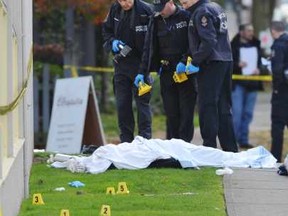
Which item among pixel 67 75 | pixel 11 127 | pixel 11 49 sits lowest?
pixel 67 75

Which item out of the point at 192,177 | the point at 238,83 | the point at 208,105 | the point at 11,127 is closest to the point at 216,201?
the point at 192,177

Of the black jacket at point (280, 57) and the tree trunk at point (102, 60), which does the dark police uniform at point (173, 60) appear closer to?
the black jacket at point (280, 57)

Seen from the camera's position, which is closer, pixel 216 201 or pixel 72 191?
pixel 216 201

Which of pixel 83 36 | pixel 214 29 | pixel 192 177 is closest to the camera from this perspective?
pixel 192 177

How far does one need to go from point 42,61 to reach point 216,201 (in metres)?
11.7

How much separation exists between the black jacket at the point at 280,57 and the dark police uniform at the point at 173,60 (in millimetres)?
2337

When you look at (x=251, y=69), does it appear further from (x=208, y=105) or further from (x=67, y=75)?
(x=208, y=105)

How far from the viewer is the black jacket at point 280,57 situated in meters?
12.5

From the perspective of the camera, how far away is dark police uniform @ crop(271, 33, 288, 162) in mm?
12477

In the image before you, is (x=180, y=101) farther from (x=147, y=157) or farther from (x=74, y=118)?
(x=74, y=118)

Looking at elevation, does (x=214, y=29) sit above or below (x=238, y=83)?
above

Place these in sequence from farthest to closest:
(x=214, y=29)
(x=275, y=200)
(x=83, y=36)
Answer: (x=83, y=36) < (x=214, y=29) < (x=275, y=200)

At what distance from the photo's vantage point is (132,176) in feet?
29.0

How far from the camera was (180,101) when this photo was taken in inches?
413
